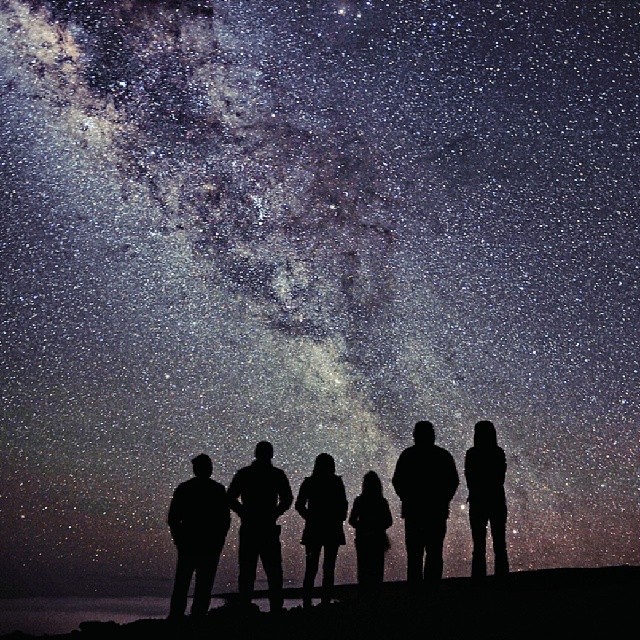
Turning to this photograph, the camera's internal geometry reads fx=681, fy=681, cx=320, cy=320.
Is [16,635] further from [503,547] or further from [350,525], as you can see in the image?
[503,547]

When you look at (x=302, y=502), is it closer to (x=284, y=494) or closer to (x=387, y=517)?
(x=284, y=494)

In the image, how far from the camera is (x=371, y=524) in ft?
24.8

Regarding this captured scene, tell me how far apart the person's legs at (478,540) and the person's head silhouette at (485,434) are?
1.89 feet

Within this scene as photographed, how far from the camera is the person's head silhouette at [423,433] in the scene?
20.3 feet

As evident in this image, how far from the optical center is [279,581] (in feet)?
20.8

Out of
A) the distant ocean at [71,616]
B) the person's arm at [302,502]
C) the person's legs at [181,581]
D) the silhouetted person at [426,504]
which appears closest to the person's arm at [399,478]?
the silhouetted person at [426,504]

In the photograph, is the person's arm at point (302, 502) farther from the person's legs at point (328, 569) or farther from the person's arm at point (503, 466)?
the person's arm at point (503, 466)

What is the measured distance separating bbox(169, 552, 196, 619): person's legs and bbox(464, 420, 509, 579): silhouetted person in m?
2.51

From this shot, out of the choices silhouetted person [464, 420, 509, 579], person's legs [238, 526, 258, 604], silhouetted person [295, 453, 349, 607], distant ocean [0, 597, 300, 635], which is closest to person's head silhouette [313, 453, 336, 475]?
silhouetted person [295, 453, 349, 607]

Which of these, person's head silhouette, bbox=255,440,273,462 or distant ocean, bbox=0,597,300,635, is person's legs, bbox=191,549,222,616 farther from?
distant ocean, bbox=0,597,300,635

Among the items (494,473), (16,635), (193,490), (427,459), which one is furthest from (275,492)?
(16,635)

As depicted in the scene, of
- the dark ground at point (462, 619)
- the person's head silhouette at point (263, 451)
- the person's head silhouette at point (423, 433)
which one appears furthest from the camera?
the person's head silhouette at point (263, 451)

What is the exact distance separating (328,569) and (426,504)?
1626mm

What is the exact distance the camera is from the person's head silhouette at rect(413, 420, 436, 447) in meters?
6.18
